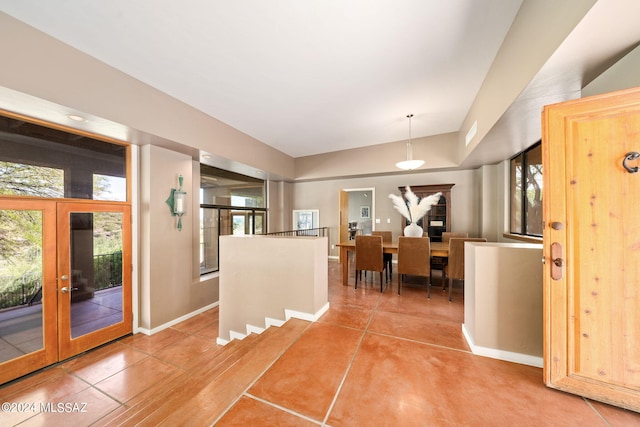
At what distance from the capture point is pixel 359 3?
166cm

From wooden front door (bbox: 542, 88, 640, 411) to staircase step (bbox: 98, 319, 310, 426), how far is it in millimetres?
1984

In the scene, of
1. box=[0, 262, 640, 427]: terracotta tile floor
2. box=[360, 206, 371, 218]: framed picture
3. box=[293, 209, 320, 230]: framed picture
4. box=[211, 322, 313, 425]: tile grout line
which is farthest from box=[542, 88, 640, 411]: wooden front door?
box=[360, 206, 371, 218]: framed picture

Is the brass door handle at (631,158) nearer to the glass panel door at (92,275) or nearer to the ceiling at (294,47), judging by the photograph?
the ceiling at (294,47)

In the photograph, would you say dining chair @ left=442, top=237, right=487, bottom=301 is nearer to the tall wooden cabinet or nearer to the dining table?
the dining table

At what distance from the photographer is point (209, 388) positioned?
144 centimetres

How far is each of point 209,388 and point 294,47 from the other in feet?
9.59

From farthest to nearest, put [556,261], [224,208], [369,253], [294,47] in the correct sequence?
1. [224,208]
2. [369,253]
3. [294,47]
4. [556,261]

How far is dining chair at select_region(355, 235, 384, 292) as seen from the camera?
3.38m

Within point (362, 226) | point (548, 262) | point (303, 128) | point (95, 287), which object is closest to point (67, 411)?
point (95, 287)

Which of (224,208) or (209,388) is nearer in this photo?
(209,388)

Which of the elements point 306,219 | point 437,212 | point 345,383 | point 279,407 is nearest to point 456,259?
point 437,212

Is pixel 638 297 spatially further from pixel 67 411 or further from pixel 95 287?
pixel 95 287

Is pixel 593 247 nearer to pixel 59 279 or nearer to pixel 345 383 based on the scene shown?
pixel 345 383

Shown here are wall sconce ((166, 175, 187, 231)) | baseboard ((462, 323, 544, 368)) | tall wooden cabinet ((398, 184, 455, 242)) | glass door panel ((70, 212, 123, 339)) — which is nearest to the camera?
baseboard ((462, 323, 544, 368))
